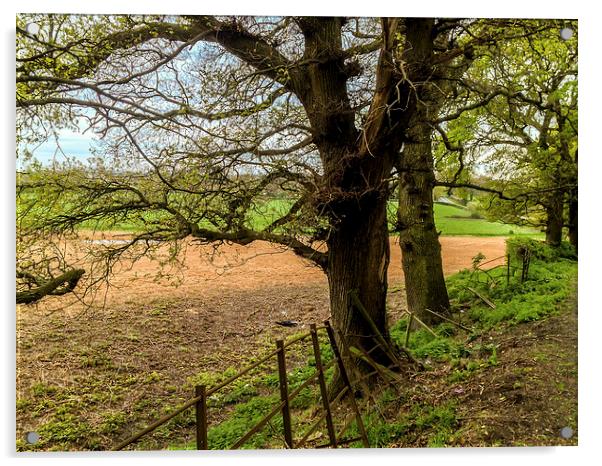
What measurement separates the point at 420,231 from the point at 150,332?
1813 millimetres

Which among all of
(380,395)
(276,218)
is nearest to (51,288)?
(276,218)

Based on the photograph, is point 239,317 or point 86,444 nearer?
point 86,444

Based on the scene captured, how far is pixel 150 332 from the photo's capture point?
3057 mm

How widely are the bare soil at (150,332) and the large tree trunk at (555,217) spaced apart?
0.29 meters

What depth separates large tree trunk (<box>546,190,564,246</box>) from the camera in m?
3.15

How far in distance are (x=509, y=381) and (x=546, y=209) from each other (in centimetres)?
106

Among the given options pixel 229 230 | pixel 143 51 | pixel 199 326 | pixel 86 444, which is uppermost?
pixel 143 51

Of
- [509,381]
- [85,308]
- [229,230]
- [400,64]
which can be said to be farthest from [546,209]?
[85,308]

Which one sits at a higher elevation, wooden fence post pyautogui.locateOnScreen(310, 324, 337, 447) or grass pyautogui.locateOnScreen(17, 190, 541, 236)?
grass pyautogui.locateOnScreen(17, 190, 541, 236)

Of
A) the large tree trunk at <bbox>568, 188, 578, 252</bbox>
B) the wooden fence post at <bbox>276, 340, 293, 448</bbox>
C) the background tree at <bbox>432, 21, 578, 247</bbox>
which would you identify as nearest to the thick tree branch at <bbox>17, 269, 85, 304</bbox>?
the wooden fence post at <bbox>276, 340, 293, 448</bbox>

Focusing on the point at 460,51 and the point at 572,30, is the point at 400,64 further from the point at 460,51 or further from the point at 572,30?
the point at 572,30

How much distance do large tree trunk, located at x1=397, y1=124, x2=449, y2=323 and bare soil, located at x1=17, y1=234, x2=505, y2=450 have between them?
15 cm

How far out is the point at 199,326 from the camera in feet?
10.3

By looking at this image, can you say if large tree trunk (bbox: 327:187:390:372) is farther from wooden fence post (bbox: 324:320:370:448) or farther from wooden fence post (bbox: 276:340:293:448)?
wooden fence post (bbox: 276:340:293:448)
